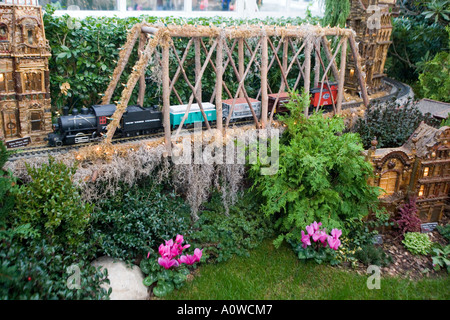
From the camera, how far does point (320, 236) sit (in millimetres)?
8828

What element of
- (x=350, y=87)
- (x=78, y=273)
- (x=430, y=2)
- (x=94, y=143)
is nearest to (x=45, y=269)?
(x=78, y=273)

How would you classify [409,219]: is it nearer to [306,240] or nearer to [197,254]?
[306,240]

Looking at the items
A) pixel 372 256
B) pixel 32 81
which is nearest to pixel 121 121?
pixel 32 81

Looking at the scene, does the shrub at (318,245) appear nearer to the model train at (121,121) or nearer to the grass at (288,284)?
the grass at (288,284)

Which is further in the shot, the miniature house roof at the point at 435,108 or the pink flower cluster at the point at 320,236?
the miniature house roof at the point at 435,108

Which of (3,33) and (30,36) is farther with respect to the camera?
(30,36)

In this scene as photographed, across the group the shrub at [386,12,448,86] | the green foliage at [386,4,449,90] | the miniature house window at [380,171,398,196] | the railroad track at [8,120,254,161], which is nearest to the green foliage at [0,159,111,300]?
the railroad track at [8,120,254,161]

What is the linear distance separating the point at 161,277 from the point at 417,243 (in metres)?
6.34

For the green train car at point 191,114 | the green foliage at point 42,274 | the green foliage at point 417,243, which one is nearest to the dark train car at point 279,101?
the green train car at point 191,114

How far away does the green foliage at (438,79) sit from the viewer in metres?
15.5

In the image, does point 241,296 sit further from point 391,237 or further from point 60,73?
point 60,73

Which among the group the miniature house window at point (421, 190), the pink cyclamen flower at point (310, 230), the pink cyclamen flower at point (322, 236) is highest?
the miniature house window at point (421, 190)

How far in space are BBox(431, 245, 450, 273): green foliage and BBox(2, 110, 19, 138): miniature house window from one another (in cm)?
1051

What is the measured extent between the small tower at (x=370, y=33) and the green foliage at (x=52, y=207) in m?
11.9
